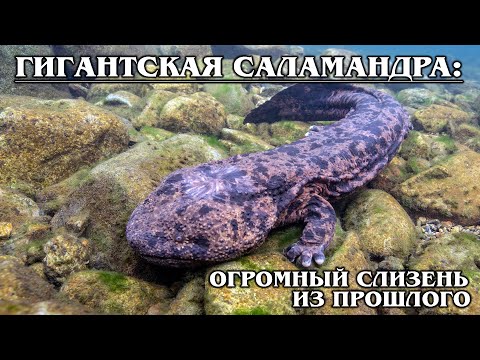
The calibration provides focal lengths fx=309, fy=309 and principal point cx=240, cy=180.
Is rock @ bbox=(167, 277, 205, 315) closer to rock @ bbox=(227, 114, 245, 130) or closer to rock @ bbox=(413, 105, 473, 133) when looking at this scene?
rock @ bbox=(227, 114, 245, 130)

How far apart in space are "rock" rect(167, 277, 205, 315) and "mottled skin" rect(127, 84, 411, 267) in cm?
23

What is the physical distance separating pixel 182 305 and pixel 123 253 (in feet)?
3.56

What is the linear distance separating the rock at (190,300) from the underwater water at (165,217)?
0.01m

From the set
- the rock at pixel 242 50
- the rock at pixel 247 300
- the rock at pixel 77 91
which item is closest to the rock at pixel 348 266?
the rock at pixel 247 300

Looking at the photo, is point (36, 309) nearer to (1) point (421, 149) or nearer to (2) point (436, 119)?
(1) point (421, 149)

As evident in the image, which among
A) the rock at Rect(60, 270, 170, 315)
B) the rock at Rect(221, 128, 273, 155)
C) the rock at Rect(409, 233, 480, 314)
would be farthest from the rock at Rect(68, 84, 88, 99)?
the rock at Rect(409, 233, 480, 314)

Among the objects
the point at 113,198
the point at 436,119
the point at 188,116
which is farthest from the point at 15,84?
the point at 436,119

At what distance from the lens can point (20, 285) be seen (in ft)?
9.23

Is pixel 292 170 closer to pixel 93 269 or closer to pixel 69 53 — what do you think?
pixel 93 269

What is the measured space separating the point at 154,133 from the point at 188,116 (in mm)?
904

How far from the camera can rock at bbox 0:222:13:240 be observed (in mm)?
3824

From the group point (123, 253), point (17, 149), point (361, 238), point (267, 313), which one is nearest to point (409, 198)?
point (361, 238)

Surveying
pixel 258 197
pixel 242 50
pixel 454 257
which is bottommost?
pixel 454 257

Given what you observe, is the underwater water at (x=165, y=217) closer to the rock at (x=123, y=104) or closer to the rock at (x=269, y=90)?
the rock at (x=123, y=104)
